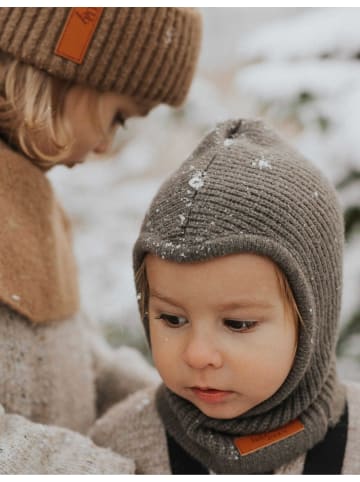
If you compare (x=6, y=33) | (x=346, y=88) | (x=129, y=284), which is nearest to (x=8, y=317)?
(x=6, y=33)

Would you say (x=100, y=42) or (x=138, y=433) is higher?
(x=100, y=42)

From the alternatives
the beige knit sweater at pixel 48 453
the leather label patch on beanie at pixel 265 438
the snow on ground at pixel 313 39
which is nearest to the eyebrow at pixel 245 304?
the leather label patch on beanie at pixel 265 438

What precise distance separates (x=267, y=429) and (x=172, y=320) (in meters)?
0.25

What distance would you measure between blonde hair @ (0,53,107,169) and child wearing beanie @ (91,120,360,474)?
1.00ft

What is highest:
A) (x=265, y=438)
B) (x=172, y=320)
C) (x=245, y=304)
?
(x=245, y=304)

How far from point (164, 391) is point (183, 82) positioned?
2.09 feet

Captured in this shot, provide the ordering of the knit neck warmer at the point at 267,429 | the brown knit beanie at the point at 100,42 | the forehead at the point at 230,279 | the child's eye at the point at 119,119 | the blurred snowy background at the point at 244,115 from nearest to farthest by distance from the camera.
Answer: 1. the forehead at the point at 230,279
2. the knit neck warmer at the point at 267,429
3. the brown knit beanie at the point at 100,42
4. the child's eye at the point at 119,119
5. the blurred snowy background at the point at 244,115

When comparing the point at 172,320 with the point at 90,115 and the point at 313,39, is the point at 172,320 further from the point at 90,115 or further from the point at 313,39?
the point at 313,39

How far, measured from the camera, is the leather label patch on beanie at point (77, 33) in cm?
123

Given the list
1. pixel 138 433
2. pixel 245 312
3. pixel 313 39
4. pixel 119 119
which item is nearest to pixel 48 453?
pixel 138 433

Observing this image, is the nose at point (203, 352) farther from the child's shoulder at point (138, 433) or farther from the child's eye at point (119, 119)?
the child's eye at point (119, 119)

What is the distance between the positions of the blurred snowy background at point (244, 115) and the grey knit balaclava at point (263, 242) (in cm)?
32

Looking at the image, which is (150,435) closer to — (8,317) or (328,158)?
(8,317)

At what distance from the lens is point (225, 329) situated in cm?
98
